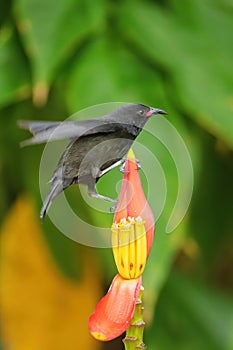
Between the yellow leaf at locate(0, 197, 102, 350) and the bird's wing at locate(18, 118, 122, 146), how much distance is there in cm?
96

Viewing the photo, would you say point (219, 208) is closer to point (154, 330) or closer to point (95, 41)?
point (154, 330)

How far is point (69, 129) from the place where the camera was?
0.74 ft

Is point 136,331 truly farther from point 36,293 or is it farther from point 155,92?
point 36,293

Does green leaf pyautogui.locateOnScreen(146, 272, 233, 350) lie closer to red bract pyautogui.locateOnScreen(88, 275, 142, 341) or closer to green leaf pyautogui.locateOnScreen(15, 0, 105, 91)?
green leaf pyautogui.locateOnScreen(15, 0, 105, 91)

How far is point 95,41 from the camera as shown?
976 millimetres

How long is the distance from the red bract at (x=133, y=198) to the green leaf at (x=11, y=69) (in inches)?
26.9

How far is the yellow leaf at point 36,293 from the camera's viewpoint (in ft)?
4.01

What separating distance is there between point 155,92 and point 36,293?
0.47m

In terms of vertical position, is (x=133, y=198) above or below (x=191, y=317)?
above

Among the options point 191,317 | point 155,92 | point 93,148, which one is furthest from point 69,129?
point 191,317

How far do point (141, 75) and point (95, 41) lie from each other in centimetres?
8

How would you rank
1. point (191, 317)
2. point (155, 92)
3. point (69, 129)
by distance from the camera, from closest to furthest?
point (69, 129) < point (155, 92) < point (191, 317)

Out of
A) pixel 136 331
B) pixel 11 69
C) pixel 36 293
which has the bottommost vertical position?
pixel 36 293

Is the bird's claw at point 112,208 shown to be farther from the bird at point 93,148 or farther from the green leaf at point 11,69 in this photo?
the green leaf at point 11,69
